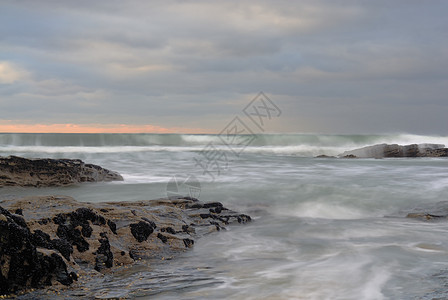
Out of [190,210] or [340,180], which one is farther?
[340,180]

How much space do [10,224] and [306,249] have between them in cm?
385

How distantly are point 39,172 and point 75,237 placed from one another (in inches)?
297

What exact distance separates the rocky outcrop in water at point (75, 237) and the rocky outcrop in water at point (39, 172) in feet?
18.3

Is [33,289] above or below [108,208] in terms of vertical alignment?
below

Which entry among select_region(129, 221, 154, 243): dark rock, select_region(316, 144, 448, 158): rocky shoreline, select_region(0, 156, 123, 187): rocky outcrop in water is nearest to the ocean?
select_region(0, 156, 123, 187): rocky outcrop in water

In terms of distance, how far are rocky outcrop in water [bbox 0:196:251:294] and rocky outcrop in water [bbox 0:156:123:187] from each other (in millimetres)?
5576

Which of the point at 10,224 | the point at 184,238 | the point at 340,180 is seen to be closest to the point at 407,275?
the point at 184,238

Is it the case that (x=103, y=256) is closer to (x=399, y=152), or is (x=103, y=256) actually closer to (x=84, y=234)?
(x=84, y=234)

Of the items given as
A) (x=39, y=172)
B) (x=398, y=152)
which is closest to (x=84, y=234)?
(x=39, y=172)

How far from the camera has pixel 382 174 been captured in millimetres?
15031

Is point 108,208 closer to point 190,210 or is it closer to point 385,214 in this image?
point 190,210

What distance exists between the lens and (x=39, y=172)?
11.3 metres

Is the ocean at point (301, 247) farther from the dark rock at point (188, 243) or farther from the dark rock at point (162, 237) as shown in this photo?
the dark rock at point (162, 237)

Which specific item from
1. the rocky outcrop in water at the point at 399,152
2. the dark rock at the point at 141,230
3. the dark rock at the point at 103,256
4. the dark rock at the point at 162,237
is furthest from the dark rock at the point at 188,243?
the rocky outcrop in water at the point at 399,152
